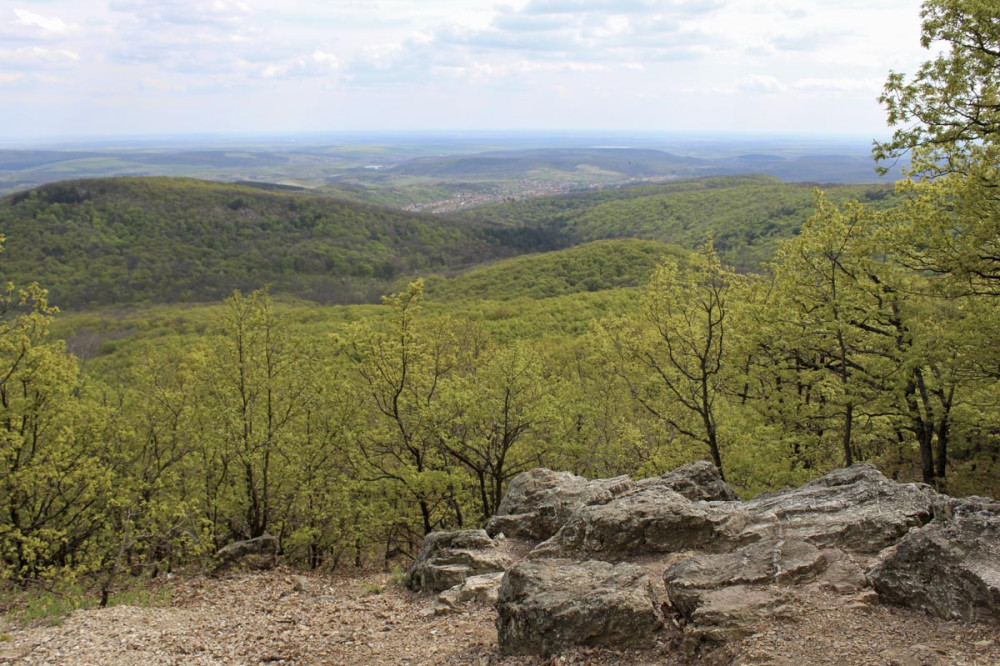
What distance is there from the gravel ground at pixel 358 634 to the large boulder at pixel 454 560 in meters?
0.53

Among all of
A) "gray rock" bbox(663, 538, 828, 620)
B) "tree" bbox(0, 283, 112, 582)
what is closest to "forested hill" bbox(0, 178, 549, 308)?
"tree" bbox(0, 283, 112, 582)

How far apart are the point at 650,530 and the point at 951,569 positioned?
5.24 meters

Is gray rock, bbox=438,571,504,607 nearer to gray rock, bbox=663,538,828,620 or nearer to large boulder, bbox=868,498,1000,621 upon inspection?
gray rock, bbox=663,538,828,620

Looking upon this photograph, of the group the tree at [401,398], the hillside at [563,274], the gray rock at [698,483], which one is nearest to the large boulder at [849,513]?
the gray rock at [698,483]

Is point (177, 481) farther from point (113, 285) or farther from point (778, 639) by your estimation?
point (113, 285)

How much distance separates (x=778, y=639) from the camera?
915cm

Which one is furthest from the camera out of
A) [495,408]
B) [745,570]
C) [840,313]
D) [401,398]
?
[401,398]

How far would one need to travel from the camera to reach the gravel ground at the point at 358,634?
8.72 metres

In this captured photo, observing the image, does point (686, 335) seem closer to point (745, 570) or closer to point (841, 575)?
point (745, 570)

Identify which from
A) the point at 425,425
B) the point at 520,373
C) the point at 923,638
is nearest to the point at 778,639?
the point at 923,638

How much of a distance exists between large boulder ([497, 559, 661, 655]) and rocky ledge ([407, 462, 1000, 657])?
0.02m

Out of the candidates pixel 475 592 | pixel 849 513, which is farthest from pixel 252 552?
pixel 849 513

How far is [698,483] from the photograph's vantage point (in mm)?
16906

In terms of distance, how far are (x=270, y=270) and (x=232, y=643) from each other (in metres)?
184
